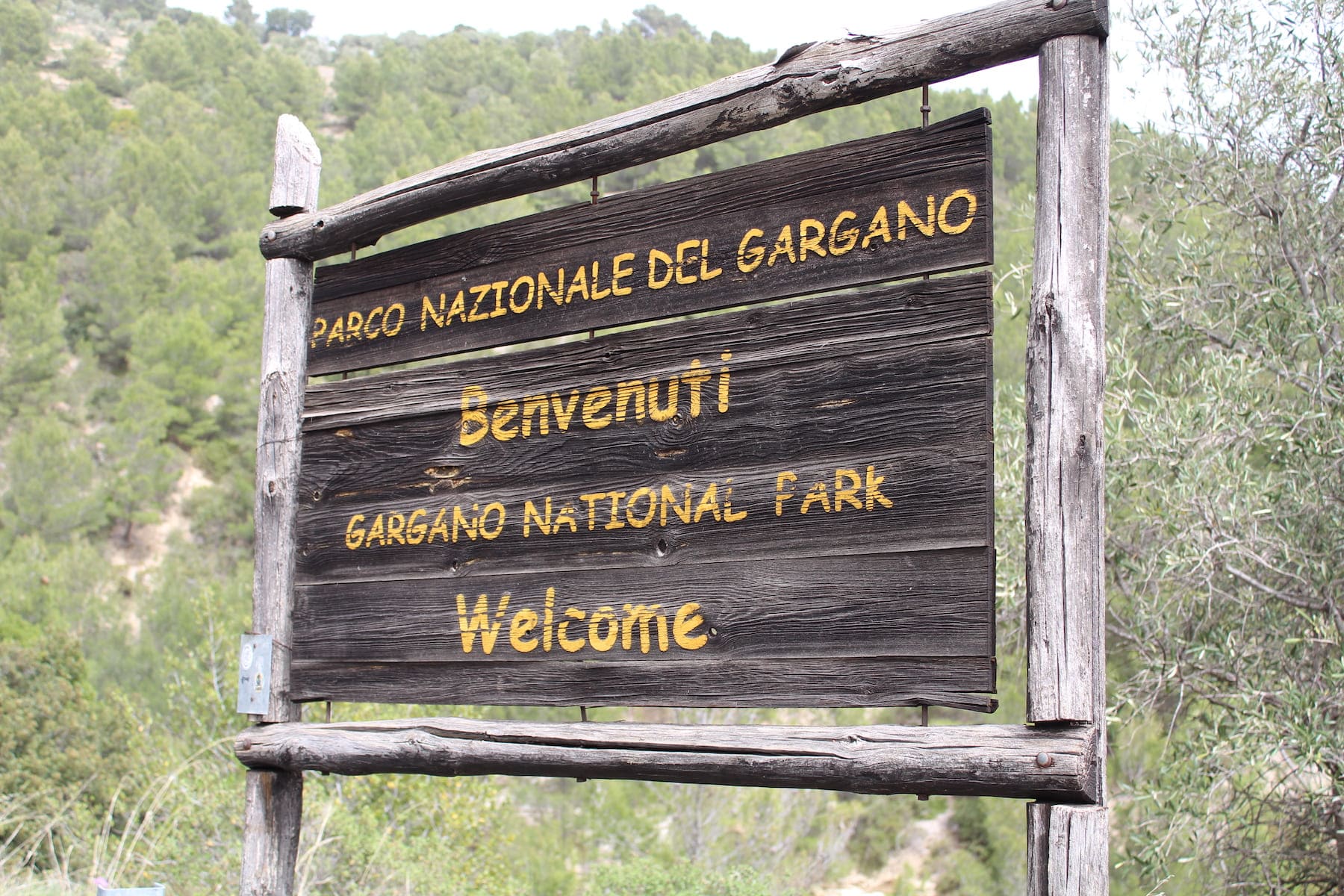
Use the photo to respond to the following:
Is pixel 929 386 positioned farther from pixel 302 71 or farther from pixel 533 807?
pixel 302 71

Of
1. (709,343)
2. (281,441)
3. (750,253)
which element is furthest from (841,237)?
(281,441)

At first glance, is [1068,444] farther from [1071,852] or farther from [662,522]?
[662,522]

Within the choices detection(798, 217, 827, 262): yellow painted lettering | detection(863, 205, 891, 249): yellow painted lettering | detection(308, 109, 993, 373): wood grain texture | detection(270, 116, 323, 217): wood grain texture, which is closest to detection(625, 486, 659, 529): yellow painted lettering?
detection(308, 109, 993, 373): wood grain texture

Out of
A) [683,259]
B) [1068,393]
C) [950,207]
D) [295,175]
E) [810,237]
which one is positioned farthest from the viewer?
[295,175]

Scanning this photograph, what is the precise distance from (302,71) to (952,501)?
57324 mm

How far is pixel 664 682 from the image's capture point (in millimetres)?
2877

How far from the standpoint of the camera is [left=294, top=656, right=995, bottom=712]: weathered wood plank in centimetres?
248

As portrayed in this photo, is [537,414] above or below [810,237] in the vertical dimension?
below

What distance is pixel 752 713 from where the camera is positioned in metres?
12.9

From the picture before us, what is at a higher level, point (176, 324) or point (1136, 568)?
point (176, 324)

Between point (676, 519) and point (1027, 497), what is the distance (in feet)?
2.75

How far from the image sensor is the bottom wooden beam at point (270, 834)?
146 inches

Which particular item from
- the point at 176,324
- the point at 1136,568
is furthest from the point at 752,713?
the point at 176,324

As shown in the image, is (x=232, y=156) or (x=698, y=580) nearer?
(x=698, y=580)
